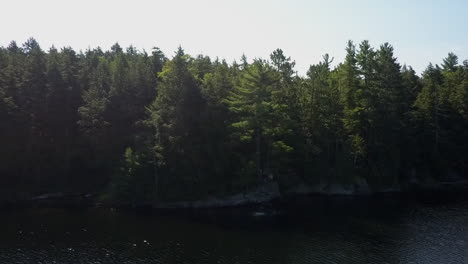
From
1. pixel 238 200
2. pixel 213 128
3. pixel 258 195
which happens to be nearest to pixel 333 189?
pixel 258 195

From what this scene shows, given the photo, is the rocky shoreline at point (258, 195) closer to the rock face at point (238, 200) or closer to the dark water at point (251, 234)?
the rock face at point (238, 200)

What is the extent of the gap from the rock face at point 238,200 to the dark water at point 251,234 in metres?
2.63

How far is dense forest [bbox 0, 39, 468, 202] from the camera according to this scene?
53.7 meters

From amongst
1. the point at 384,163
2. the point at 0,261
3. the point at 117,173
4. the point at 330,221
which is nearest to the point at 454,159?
the point at 384,163

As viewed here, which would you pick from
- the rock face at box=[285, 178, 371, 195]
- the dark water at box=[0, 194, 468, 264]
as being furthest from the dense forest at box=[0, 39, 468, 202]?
the dark water at box=[0, 194, 468, 264]

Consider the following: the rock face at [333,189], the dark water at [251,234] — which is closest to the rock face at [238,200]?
the dark water at [251,234]

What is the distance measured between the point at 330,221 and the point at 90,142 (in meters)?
37.7

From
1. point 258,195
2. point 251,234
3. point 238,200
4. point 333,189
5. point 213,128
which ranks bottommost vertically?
point 251,234

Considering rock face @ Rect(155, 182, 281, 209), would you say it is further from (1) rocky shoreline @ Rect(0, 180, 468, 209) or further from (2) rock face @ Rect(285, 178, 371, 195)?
(2) rock face @ Rect(285, 178, 371, 195)

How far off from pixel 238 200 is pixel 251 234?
13163mm

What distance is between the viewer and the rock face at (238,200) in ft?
176

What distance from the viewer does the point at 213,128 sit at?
178 ft

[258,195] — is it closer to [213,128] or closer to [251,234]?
[213,128]

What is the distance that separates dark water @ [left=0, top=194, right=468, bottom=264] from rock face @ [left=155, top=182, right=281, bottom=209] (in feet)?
8.64
